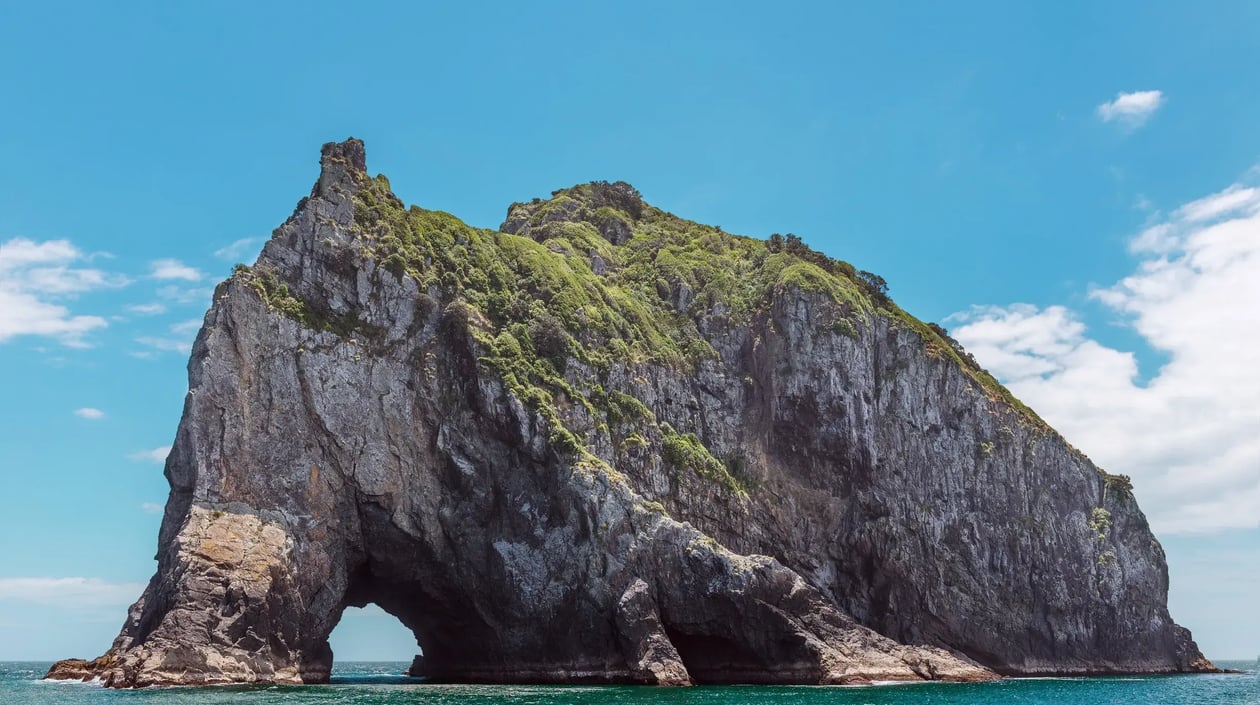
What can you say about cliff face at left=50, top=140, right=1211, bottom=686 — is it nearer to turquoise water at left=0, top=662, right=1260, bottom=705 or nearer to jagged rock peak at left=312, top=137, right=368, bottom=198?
jagged rock peak at left=312, top=137, right=368, bottom=198

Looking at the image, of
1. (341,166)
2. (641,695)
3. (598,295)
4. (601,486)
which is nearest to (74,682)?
(601,486)


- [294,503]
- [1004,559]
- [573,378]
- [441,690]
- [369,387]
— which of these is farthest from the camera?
[1004,559]

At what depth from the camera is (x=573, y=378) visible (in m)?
74.9

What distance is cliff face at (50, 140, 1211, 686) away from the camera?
6281 centimetres

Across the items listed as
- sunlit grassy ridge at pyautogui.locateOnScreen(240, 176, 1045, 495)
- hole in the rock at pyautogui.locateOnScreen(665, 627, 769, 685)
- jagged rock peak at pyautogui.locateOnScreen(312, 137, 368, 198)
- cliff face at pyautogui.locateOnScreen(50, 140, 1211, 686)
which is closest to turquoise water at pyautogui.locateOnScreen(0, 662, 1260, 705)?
cliff face at pyautogui.locateOnScreen(50, 140, 1211, 686)

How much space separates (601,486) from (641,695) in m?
16.2

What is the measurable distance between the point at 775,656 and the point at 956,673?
15201 mm

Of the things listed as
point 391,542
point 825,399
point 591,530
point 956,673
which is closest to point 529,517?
point 591,530

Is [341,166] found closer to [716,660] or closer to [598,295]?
[598,295]

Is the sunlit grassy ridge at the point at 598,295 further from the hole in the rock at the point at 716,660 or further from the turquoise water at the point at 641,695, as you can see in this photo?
the turquoise water at the point at 641,695

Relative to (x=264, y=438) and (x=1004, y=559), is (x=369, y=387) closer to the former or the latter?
(x=264, y=438)

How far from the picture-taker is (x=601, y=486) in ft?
217

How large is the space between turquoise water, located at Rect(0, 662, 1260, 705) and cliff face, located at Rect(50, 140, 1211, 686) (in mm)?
4299

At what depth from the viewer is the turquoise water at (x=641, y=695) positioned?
46.8 m
